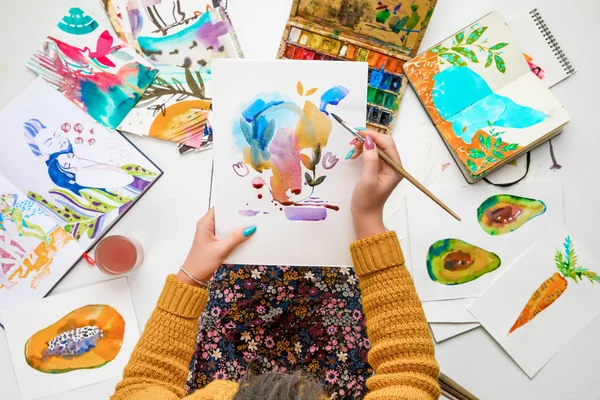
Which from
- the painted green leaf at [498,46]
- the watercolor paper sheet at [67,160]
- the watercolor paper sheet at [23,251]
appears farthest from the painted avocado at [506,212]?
the watercolor paper sheet at [23,251]

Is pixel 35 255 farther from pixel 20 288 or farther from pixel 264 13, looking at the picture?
pixel 264 13


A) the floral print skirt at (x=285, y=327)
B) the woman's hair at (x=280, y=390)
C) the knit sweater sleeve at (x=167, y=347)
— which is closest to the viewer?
the woman's hair at (x=280, y=390)

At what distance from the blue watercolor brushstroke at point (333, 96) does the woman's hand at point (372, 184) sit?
0.26ft

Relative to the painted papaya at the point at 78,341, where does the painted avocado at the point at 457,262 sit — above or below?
above

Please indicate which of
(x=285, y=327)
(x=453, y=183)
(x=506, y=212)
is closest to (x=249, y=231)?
(x=285, y=327)

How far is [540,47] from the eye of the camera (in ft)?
3.15

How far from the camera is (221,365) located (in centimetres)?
90

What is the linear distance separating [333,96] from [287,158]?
5.3 inches

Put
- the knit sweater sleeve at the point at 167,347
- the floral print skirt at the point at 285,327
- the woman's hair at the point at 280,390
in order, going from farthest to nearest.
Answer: the floral print skirt at the point at 285,327
the knit sweater sleeve at the point at 167,347
the woman's hair at the point at 280,390

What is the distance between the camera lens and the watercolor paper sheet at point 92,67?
968 millimetres

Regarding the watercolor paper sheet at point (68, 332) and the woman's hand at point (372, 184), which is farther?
the watercolor paper sheet at point (68, 332)

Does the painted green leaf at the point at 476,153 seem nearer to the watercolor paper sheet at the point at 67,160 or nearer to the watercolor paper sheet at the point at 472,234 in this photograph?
the watercolor paper sheet at the point at 472,234

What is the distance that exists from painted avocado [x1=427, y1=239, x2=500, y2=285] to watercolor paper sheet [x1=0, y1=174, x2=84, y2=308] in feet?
2.48

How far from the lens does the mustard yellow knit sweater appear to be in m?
0.70
